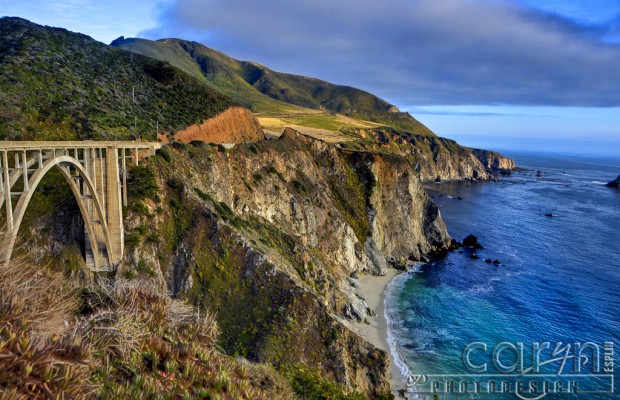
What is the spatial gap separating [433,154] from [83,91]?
157902 mm

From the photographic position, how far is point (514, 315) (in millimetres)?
47969

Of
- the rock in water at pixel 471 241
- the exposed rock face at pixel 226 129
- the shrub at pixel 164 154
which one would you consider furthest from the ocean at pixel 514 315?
the exposed rock face at pixel 226 129

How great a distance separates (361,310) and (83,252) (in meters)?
29.9

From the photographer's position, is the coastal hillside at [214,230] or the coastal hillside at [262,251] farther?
the coastal hillside at [262,251]

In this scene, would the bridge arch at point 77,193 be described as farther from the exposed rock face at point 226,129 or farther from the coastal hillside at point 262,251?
the exposed rock face at point 226,129

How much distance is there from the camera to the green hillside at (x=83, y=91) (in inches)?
1485

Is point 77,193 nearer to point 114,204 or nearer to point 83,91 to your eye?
point 114,204

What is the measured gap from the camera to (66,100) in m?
43.0

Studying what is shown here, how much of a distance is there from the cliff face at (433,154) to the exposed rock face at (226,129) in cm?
9535

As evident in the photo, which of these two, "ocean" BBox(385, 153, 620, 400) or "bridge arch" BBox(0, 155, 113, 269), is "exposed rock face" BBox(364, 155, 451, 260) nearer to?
"ocean" BBox(385, 153, 620, 400)

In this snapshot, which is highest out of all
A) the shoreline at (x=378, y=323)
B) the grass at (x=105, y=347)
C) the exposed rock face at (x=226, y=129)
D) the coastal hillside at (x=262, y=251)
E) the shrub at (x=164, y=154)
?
the exposed rock face at (x=226, y=129)

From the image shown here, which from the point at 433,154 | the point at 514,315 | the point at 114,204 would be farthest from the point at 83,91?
the point at 433,154

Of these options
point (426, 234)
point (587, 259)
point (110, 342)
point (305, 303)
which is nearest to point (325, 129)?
point (426, 234)

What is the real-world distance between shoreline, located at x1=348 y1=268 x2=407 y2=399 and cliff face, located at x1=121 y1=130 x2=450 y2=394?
5.71 feet
